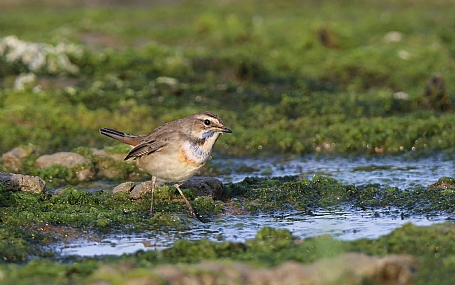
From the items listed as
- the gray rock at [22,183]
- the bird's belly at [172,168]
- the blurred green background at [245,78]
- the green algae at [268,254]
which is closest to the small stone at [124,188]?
the bird's belly at [172,168]

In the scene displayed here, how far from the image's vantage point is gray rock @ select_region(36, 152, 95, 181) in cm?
1124

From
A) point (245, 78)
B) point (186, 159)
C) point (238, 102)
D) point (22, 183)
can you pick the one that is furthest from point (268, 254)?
point (245, 78)

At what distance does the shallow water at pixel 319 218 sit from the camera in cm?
796

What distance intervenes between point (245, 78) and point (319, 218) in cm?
791

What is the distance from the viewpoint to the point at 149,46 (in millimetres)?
17484

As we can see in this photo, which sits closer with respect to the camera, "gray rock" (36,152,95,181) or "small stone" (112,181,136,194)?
"small stone" (112,181,136,194)

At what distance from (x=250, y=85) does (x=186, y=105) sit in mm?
1869

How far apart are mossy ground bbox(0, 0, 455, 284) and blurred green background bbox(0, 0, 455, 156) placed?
0.11 feet

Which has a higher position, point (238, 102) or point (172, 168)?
point (238, 102)

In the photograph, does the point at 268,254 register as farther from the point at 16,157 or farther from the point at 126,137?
the point at 16,157

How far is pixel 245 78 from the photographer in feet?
54.4

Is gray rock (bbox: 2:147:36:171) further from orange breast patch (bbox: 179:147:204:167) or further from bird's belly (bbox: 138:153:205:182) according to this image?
orange breast patch (bbox: 179:147:204:167)

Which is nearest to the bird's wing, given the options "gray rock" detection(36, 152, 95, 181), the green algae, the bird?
the bird

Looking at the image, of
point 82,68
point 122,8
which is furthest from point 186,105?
point 122,8
